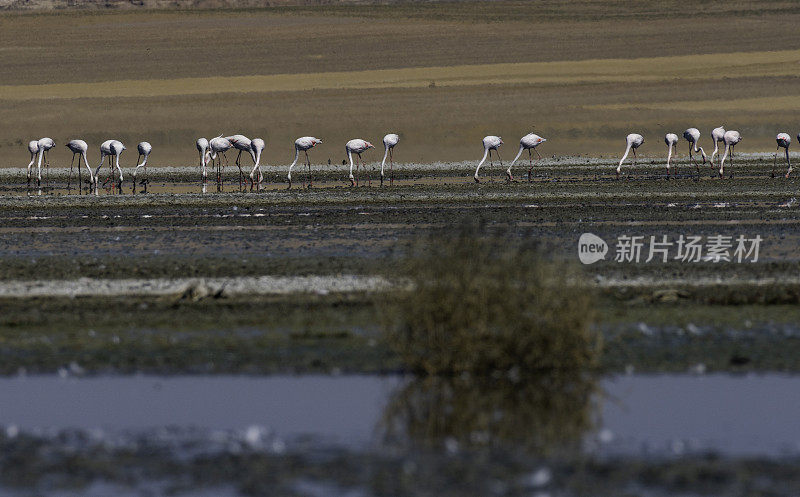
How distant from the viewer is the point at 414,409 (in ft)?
35.7

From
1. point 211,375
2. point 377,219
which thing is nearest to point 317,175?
point 377,219

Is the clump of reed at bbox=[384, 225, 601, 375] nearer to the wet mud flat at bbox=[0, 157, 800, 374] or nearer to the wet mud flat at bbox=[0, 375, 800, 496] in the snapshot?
the wet mud flat at bbox=[0, 375, 800, 496]

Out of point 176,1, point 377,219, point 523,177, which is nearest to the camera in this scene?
point 377,219

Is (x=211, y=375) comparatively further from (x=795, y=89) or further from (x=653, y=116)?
(x=795, y=89)

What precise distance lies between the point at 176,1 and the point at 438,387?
467 feet

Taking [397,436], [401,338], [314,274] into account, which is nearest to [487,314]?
[401,338]

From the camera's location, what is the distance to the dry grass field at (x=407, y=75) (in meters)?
66.1

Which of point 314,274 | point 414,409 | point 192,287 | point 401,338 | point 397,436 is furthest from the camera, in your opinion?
point 314,274

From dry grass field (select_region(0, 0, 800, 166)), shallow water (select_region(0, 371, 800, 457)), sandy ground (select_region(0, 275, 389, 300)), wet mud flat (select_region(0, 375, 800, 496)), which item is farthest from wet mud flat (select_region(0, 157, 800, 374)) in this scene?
dry grass field (select_region(0, 0, 800, 166))

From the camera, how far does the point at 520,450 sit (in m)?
9.52

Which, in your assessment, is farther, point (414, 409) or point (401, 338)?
point (401, 338)

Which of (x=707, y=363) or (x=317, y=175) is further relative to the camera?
(x=317, y=175)

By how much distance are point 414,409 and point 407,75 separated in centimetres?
7831

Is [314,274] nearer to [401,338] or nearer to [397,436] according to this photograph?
[401,338]
